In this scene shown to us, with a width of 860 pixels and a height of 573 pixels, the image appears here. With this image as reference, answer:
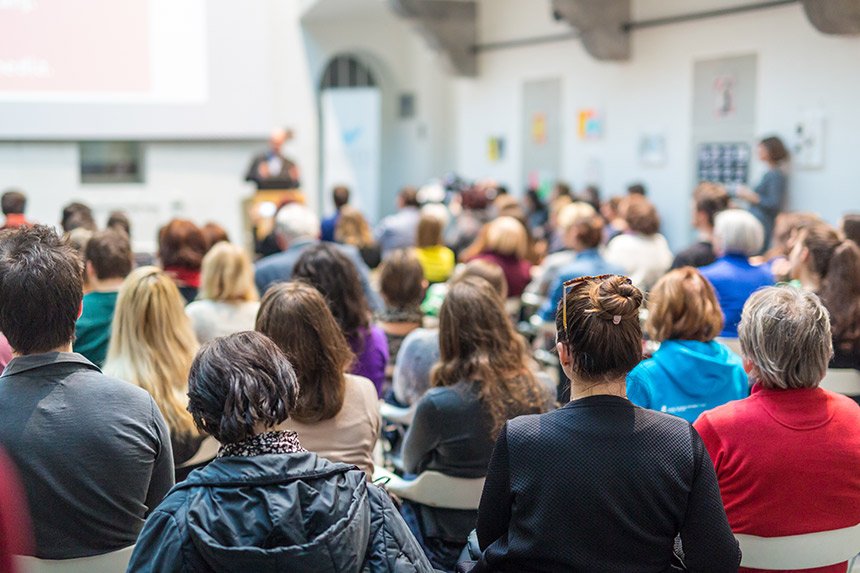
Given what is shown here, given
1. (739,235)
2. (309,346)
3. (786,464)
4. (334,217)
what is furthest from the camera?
(334,217)

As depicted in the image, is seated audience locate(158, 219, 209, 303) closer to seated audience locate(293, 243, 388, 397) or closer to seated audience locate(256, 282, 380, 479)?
seated audience locate(293, 243, 388, 397)

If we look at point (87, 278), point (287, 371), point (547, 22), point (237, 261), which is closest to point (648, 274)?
point (237, 261)

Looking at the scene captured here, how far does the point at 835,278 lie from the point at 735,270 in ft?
3.39

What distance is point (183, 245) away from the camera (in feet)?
17.8

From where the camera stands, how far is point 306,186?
1355 cm

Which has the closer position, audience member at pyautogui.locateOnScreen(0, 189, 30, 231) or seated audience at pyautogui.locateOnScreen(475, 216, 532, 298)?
seated audience at pyautogui.locateOnScreen(475, 216, 532, 298)

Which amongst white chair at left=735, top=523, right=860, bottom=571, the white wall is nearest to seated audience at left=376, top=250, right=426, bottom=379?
white chair at left=735, top=523, right=860, bottom=571

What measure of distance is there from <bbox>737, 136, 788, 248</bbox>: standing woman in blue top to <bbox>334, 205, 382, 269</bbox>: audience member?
326cm

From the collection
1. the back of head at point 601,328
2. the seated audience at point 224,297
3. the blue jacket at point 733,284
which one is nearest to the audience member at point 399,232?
the blue jacket at point 733,284

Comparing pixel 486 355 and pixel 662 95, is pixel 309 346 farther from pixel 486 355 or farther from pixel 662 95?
pixel 662 95

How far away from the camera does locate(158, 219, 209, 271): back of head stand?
541 centimetres

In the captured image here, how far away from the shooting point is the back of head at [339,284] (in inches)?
154

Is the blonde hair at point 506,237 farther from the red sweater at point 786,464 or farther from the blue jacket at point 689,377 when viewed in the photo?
the red sweater at point 786,464

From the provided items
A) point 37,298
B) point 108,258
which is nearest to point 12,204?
point 108,258
